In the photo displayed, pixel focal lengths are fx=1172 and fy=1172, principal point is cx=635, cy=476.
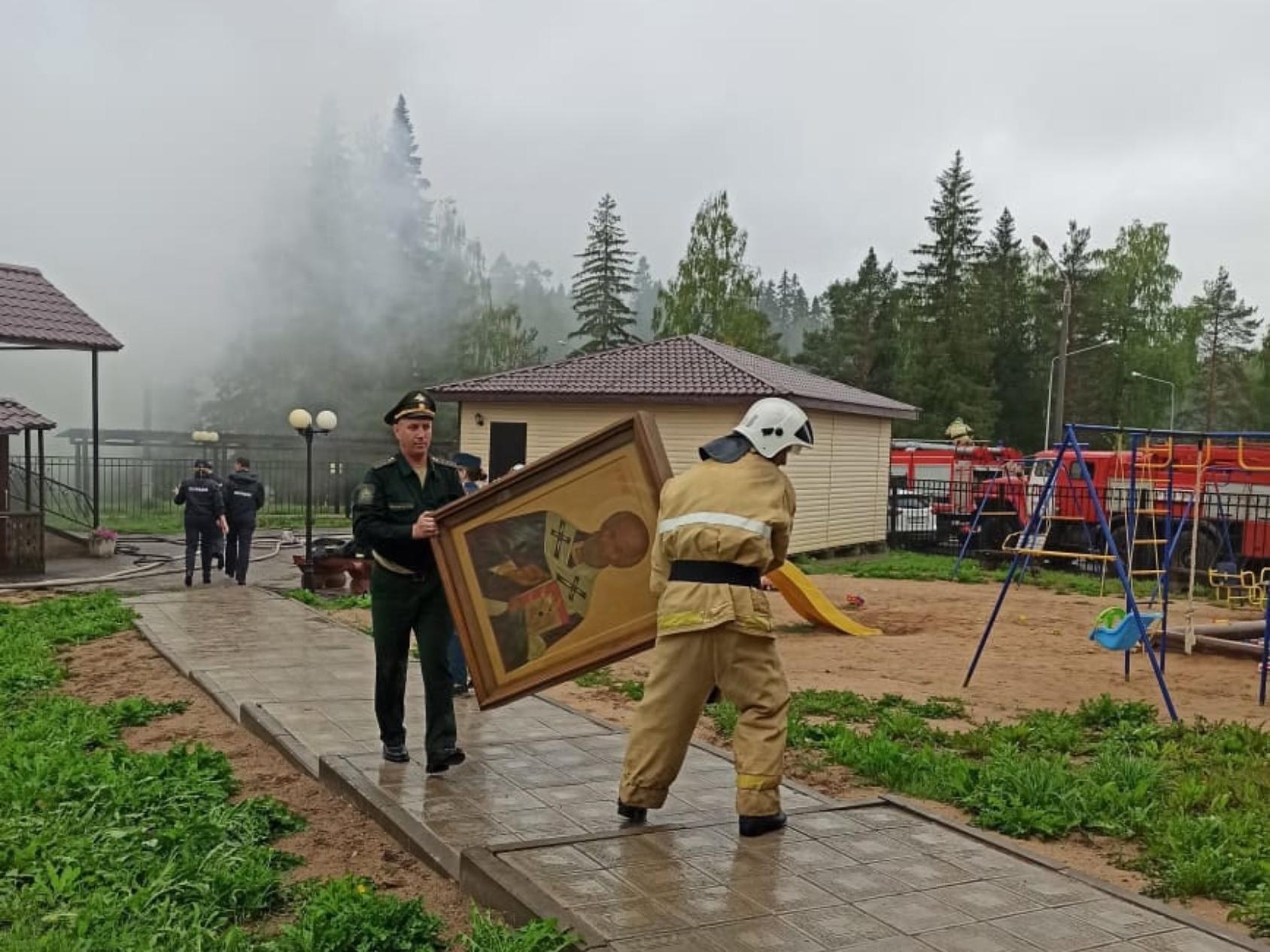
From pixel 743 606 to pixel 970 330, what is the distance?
52.2 m

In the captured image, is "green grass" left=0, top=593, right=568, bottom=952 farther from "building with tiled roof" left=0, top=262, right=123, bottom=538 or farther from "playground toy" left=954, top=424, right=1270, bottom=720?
"building with tiled roof" left=0, top=262, right=123, bottom=538

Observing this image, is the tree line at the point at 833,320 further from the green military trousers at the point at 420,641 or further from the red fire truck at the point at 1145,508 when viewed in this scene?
the green military trousers at the point at 420,641

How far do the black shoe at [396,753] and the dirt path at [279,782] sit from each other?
375 mm

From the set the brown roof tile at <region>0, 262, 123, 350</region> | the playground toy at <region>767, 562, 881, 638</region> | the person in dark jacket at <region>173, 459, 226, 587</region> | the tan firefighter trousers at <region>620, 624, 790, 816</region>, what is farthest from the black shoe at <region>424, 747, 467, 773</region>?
the brown roof tile at <region>0, 262, 123, 350</region>

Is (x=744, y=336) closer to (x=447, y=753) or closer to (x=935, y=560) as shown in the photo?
(x=935, y=560)

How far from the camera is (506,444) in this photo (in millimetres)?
22562

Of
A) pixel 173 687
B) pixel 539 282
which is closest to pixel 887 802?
pixel 173 687

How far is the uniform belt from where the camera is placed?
4773 millimetres

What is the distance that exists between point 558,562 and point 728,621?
46.2 inches

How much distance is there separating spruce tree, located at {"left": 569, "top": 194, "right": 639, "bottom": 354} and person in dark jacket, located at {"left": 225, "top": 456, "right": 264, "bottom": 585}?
38.6 m

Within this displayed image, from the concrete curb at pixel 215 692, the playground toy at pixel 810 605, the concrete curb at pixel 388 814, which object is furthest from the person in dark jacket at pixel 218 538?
the concrete curb at pixel 388 814

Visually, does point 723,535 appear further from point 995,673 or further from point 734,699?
point 995,673

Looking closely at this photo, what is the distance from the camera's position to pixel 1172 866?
4.88 metres

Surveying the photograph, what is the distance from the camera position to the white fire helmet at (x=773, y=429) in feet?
16.0
